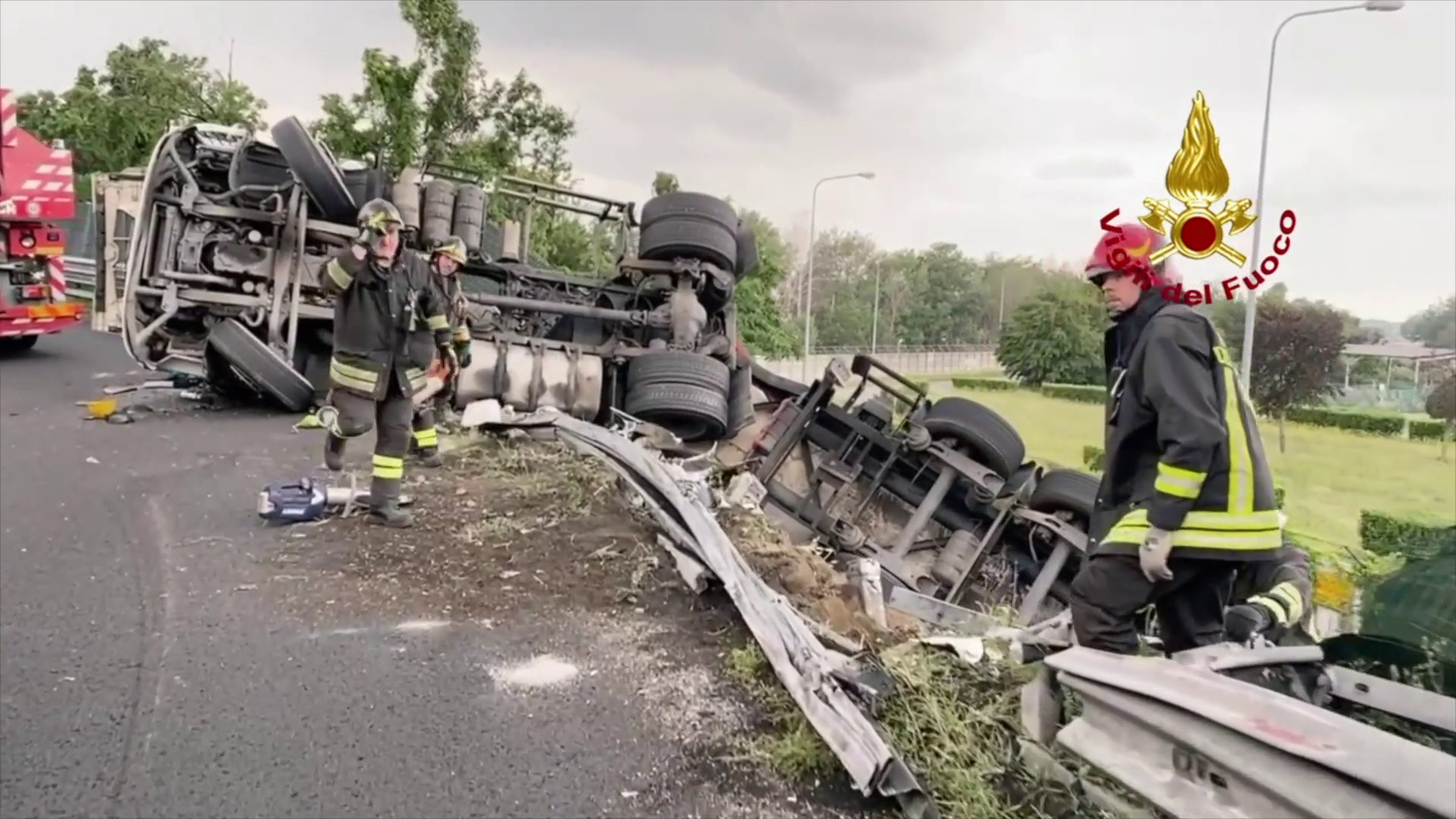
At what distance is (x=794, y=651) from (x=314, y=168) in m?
5.88

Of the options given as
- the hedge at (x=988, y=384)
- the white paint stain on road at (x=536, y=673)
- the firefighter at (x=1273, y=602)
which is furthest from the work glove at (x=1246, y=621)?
the hedge at (x=988, y=384)

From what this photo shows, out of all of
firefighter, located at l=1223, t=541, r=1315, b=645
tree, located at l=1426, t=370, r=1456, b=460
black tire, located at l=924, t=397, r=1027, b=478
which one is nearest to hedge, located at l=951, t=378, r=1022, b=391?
tree, located at l=1426, t=370, r=1456, b=460

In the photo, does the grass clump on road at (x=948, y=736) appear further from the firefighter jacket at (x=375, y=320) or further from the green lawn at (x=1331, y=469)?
the green lawn at (x=1331, y=469)

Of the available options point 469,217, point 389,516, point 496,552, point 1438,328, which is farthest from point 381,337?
point 1438,328

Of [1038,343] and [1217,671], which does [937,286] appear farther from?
[1217,671]

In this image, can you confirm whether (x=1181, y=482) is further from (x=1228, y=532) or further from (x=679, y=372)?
(x=679, y=372)

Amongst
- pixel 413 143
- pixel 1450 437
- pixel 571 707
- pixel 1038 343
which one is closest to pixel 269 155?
pixel 571 707

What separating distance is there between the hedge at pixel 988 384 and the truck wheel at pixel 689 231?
49.8 feet

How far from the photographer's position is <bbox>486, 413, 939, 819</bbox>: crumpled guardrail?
215 centimetres

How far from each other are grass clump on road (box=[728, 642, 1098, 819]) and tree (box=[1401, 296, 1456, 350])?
17.8 metres

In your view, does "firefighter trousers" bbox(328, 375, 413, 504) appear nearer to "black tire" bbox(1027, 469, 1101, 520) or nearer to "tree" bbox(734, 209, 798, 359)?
"black tire" bbox(1027, 469, 1101, 520)

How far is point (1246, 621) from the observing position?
2.80 m

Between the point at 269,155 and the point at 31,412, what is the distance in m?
2.58

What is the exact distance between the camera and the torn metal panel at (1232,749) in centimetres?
133
